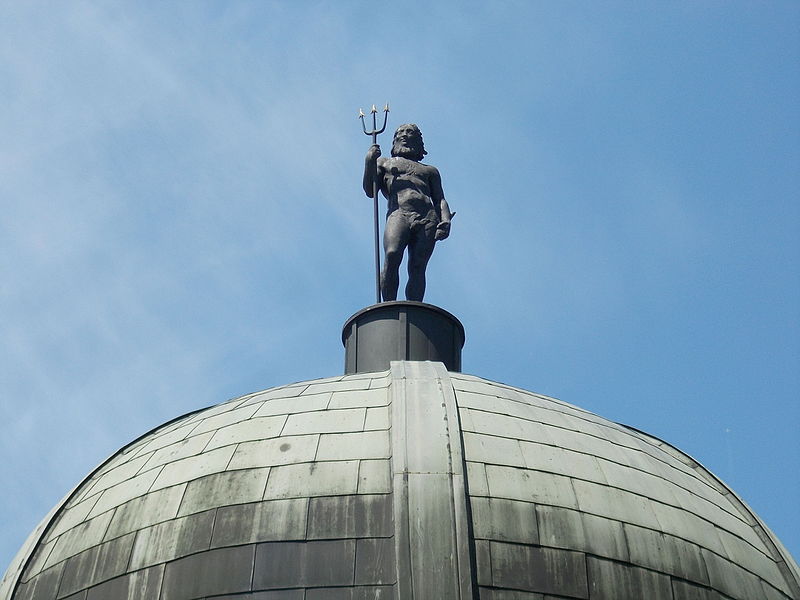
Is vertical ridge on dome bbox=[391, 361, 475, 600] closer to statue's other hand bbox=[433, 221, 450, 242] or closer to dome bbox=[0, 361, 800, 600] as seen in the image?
dome bbox=[0, 361, 800, 600]

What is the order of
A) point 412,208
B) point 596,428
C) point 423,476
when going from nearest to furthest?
point 423,476 → point 596,428 → point 412,208

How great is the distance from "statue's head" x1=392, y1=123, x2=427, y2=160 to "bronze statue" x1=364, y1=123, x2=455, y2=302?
2cm

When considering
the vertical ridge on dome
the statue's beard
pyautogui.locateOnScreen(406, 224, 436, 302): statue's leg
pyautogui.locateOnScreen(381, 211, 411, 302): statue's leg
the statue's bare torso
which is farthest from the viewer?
Answer: the statue's beard

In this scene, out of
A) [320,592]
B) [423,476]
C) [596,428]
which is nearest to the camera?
[320,592]

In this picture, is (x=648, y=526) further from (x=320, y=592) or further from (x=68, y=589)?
(x=68, y=589)

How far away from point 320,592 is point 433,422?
3.36 meters

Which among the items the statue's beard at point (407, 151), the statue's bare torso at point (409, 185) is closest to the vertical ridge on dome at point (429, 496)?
the statue's bare torso at point (409, 185)

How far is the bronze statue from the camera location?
2695cm

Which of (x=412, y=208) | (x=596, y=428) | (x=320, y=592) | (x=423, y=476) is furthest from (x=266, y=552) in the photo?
(x=412, y=208)

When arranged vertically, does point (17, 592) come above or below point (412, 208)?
below

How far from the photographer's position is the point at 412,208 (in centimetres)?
2717

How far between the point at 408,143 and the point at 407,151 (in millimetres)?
167

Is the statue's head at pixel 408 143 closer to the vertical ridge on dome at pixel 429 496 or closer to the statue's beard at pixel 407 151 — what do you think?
the statue's beard at pixel 407 151

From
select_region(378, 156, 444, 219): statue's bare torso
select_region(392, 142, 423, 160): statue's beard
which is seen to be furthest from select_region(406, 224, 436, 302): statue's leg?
select_region(392, 142, 423, 160): statue's beard
